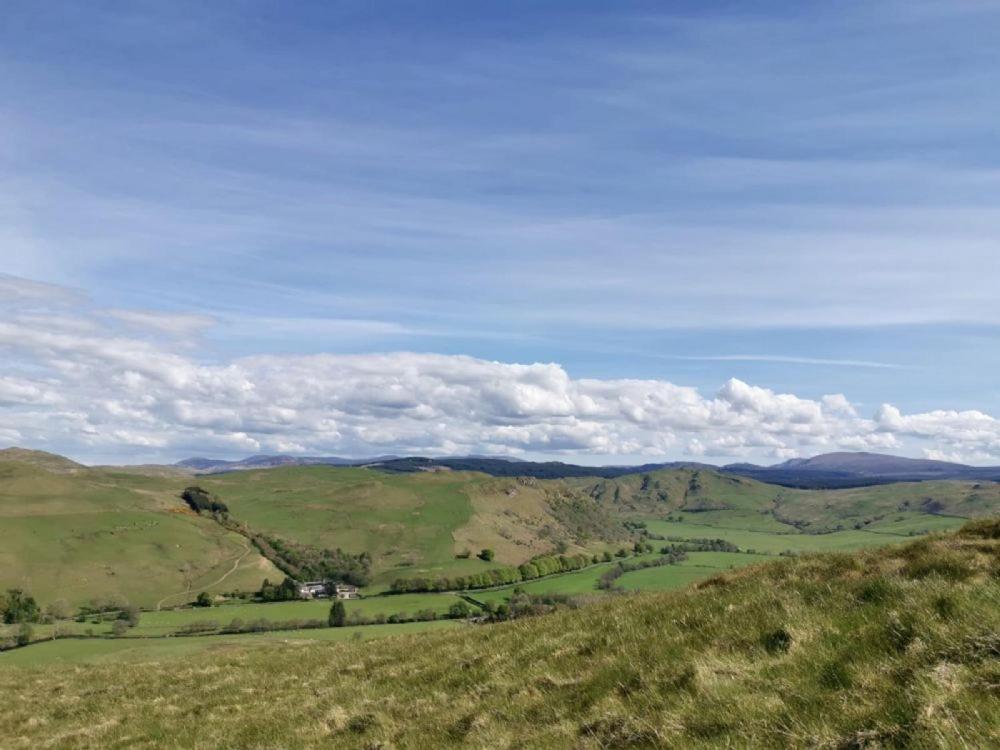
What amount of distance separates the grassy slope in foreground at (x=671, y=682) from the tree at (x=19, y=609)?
652 ft

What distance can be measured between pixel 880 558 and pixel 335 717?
15.3m

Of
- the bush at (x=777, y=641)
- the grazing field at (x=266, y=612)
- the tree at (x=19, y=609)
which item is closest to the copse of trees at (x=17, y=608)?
the tree at (x=19, y=609)

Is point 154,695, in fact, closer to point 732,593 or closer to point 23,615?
point 732,593

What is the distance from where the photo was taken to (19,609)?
182m

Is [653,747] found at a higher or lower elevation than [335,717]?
higher

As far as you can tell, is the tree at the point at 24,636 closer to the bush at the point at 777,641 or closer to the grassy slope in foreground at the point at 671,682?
the grassy slope in foreground at the point at 671,682

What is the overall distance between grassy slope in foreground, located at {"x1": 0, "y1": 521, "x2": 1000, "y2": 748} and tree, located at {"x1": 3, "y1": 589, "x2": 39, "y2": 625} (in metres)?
199

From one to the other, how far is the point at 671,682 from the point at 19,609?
755 ft

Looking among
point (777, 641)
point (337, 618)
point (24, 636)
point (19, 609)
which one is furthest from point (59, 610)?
point (777, 641)

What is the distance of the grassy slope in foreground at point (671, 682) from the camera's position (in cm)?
830

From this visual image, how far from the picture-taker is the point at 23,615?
17688 centimetres

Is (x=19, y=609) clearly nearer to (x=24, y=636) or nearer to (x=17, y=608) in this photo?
(x=17, y=608)

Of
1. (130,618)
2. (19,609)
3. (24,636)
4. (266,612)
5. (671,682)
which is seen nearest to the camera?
(671,682)

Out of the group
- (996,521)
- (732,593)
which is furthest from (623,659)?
(996,521)
